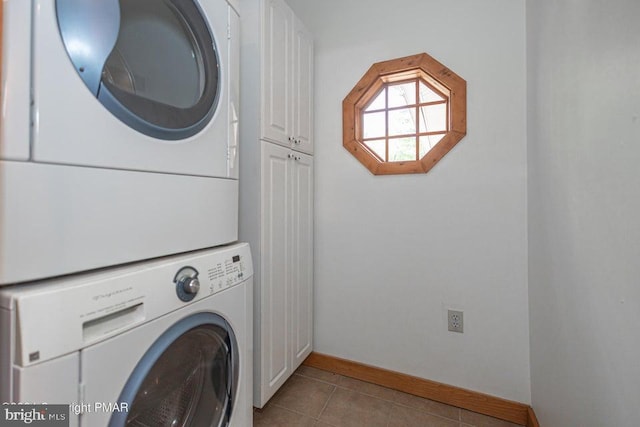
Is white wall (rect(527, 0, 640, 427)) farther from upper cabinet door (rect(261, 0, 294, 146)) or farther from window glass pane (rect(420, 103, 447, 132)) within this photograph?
upper cabinet door (rect(261, 0, 294, 146))

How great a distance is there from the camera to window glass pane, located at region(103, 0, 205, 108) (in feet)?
2.06

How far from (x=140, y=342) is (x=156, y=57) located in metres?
0.69

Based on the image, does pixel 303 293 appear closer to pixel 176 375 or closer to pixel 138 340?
pixel 176 375

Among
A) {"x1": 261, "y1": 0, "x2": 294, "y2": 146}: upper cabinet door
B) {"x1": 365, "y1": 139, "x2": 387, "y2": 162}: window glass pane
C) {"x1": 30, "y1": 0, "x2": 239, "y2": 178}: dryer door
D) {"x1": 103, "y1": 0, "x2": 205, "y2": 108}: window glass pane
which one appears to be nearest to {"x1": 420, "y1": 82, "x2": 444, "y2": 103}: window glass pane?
{"x1": 365, "y1": 139, "x2": 387, "y2": 162}: window glass pane

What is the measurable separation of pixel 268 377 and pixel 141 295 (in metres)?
0.94

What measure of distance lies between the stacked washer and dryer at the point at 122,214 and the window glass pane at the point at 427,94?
1.10 meters

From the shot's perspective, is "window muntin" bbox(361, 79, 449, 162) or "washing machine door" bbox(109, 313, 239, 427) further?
"window muntin" bbox(361, 79, 449, 162)

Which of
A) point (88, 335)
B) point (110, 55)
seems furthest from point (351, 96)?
point (88, 335)

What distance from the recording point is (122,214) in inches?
24.6

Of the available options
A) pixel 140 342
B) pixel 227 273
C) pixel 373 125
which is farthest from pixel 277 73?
pixel 140 342

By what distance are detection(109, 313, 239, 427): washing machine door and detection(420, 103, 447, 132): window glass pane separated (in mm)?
1439

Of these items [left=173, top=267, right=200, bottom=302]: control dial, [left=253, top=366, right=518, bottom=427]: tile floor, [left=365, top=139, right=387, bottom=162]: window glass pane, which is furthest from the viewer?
[left=365, top=139, right=387, bottom=162]: window glass pane

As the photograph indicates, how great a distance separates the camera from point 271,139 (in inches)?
51.9

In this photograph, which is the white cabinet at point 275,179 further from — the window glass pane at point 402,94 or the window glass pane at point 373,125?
the window glass pane at point 402,94
